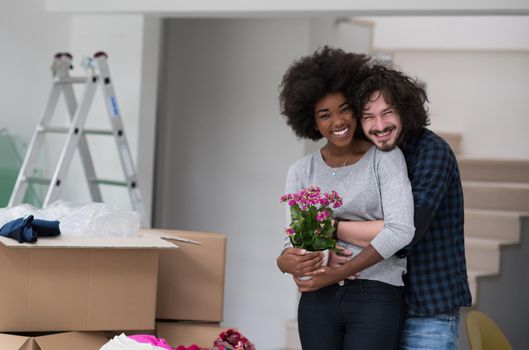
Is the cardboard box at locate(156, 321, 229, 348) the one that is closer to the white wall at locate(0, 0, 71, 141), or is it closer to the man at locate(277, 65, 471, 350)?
the man at locate(277, 65, 471, 350)

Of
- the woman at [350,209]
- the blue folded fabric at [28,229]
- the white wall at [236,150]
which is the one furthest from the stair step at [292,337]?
the woman at [350,209]

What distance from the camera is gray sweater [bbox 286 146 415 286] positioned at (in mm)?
2027

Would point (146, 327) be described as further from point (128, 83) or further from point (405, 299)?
point (128, 83)

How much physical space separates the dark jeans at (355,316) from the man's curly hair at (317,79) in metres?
0.49

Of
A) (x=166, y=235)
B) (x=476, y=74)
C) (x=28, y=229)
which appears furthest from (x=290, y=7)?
(x=476, y=74)

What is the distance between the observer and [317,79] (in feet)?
7.24

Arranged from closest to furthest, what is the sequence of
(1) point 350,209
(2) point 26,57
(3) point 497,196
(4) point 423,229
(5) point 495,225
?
(4) point 423,229, (1) point 350,209, (2) point 26,57, (5) point 495,225, (3) point 497,196

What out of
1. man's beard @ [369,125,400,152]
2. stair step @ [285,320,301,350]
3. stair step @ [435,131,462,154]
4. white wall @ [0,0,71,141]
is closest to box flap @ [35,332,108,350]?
man's beard @ [369,125,400,152]

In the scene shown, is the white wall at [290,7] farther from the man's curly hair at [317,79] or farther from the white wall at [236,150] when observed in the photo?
the man's curly hair at [317,79]

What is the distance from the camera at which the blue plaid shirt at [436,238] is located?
6.81ft

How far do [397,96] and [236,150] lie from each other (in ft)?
10.9

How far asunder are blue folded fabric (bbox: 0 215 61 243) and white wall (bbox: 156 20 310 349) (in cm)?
268

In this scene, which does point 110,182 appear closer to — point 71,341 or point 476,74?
point 71,341

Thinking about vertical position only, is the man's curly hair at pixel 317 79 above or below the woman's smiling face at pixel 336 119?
above
